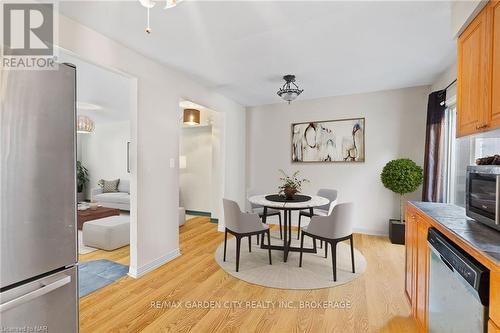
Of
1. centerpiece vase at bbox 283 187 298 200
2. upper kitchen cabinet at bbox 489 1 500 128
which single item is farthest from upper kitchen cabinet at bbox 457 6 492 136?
centerpiece vase at bbox 283 187 298 200

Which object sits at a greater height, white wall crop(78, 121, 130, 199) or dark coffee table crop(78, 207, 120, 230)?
white wall crop(78, 121, 130, 199)

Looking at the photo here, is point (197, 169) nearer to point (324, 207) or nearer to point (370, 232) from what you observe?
point (324, 207)

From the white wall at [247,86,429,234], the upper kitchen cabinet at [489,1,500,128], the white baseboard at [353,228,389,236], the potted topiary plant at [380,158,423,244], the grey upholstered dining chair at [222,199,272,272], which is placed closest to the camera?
the upper kitchen cabinet at [489,1,500,128]

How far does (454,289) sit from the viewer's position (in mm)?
1178

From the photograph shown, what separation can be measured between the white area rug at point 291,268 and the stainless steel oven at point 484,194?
149 cm

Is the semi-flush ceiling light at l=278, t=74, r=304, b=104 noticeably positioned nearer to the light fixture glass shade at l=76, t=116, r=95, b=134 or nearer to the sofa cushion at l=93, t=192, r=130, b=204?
the light fixture glass shade at l=76, t=116, r=95, b=134

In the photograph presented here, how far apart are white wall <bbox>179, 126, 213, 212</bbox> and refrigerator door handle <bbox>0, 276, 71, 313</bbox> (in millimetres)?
4428

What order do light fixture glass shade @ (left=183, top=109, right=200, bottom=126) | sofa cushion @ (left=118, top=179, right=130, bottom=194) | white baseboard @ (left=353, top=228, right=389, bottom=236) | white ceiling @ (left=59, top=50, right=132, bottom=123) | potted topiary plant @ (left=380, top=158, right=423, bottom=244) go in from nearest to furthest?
white ceiling @ (left=59, top=50, right=132, bottom=123) < potted topiary plant @ (left=380, top=158, right=423, bottom=244) < white baseboard @ (left=353, top=228, right=389, bottom=236) < light fixture glass shade @ (left=183, top=109, right=200, bottom=126) < sofa cushion @ (left=118, top=179, right=130, bottom=194)

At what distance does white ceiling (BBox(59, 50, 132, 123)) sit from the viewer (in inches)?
128

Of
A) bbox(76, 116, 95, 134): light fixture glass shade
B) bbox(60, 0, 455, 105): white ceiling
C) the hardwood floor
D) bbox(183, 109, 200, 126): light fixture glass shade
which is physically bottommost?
the hardwood floor

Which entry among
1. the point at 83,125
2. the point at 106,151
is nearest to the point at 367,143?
the point at 83,125

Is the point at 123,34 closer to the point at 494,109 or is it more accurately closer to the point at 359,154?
the point at 494,109

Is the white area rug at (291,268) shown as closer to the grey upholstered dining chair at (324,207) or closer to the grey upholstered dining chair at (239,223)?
the grey upholstered dining chair at (239,223)

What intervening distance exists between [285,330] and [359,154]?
3.28 m
